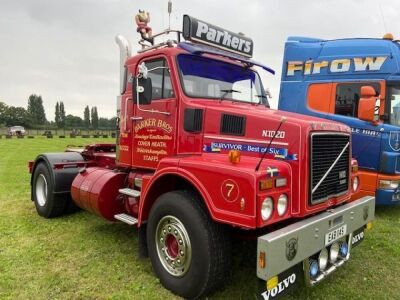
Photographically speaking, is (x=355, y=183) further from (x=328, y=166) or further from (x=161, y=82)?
(x=161, y=82)

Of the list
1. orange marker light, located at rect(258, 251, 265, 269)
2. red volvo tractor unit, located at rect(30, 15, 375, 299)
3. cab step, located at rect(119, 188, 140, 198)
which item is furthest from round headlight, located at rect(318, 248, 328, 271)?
cab step, located at rect(119, 188, 140, 198)

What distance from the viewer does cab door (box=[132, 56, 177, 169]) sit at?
4.73 metres

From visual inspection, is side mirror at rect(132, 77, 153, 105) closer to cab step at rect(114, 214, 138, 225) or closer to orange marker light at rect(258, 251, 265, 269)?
cab step at rect(114, 214, 138, 225)

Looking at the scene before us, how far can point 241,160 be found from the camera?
12.7 feet

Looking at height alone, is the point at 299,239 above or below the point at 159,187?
below

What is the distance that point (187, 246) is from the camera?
152 inches

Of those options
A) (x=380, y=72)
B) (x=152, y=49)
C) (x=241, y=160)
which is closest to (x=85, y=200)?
(x=152, y=49)

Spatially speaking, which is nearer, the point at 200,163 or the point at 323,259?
the point at 200,163

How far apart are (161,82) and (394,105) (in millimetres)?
4972

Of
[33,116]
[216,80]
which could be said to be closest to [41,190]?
[216,80]

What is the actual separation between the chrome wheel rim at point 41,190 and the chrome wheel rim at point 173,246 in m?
3.73

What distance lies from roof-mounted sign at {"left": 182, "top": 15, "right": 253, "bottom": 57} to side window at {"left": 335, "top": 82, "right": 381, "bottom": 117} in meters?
3.23

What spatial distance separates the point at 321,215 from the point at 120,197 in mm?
2930

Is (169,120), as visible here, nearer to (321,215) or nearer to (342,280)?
(321,215)
